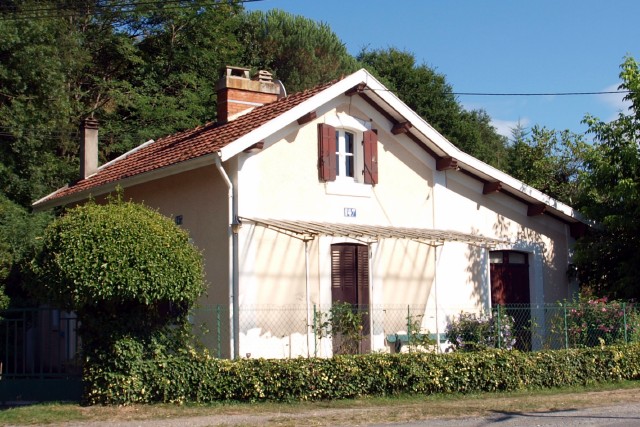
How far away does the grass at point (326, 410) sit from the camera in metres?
10.9

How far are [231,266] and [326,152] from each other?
9.69ft

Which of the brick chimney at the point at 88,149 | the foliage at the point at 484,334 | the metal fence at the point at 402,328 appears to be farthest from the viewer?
the brick chimney at the point at 88,149

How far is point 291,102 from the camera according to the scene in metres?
15.8

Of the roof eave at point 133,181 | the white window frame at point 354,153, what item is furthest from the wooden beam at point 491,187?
the roof eave at point 133,181

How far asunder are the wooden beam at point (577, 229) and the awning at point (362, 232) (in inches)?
126

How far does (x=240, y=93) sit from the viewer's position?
17531 millimetres

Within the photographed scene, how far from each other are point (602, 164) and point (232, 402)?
9.57 metres

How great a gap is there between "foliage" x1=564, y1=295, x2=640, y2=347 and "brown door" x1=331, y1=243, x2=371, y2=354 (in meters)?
3.75

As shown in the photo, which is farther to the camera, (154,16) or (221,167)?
(154,16)

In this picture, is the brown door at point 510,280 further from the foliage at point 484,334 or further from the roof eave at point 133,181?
the roof eave at point 133,181

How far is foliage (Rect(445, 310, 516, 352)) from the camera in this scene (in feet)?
47.9

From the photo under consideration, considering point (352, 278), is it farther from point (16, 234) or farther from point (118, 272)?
point (16, 234)

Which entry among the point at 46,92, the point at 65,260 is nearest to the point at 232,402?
the point at 65,260

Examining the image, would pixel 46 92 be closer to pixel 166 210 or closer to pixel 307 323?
pixel 166 210
